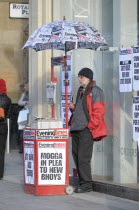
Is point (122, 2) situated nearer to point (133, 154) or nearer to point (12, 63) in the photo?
point (133, 154)

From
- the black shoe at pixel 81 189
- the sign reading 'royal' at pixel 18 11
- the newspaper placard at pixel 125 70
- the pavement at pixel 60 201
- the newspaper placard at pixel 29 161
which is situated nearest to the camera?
the pavement at pixel 60 201

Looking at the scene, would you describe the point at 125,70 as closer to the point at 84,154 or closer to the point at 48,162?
the point at 84,154

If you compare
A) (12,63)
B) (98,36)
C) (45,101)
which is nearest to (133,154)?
(98,36)

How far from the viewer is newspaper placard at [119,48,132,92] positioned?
11016 mm

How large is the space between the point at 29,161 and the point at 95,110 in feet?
4.03

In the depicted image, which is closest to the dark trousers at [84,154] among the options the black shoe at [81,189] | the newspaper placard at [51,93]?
the black shoe at [81,189]

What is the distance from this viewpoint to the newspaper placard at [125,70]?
434 inches

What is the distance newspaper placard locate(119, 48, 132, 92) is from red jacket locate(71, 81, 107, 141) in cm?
34

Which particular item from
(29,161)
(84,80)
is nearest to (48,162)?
(29,161)

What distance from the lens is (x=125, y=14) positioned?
37.0ft

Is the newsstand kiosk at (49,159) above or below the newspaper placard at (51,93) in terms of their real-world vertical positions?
below

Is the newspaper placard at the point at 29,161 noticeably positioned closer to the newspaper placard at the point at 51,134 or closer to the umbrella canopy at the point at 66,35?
the newspaper placard at the point at 51,134

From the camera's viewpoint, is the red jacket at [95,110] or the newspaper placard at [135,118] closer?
the newspaper placard at [135,118]

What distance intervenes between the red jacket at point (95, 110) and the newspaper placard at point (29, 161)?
908mm
